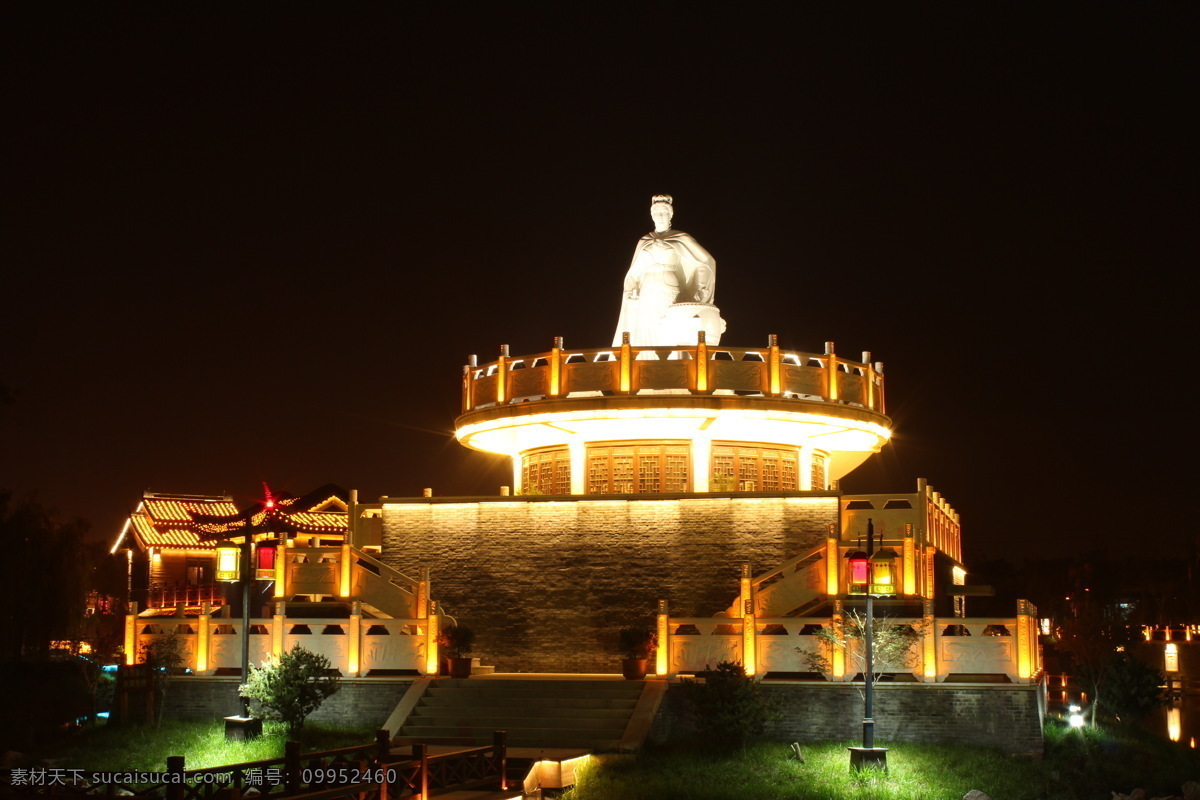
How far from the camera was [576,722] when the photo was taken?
18469 mm

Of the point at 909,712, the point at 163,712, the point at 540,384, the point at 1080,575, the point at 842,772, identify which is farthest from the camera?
the point at 1080,575

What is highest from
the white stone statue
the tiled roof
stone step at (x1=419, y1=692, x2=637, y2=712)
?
the white stone statue

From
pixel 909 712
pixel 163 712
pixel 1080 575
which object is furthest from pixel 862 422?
pixel 1080 575

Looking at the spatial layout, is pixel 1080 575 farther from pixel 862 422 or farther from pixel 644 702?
pixel 644 702

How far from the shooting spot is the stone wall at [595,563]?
74.1 feet

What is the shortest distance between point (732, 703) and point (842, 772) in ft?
5.65

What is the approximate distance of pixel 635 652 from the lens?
64.7ft

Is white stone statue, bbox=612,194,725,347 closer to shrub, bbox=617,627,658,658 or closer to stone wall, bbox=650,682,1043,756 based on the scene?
shrub, bbox=617,627,658,658

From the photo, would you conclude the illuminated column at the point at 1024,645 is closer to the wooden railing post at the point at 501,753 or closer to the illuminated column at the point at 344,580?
the wooden railing post at the point at 501,753

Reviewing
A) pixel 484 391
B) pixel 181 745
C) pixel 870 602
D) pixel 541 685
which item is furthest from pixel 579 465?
pixel 181 745

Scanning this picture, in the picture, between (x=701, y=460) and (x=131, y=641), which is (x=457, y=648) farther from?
(x=701, y=460)

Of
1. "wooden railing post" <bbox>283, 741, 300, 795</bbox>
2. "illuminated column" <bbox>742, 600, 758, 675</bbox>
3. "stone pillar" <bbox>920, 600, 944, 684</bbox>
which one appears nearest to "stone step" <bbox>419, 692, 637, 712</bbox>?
"illuminated column" <bbox>742, 600, 758, 675</bbox>

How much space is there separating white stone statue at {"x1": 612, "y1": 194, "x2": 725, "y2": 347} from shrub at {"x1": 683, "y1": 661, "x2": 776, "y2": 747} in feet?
32.4

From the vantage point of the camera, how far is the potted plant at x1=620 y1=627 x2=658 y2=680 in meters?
19.7
